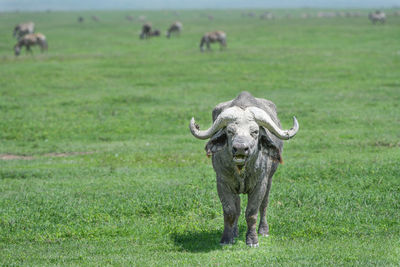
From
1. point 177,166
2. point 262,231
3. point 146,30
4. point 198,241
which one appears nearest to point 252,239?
point 262,231

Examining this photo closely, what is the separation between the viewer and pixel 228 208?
9.77m

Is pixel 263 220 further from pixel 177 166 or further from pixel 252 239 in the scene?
pixel 177 166

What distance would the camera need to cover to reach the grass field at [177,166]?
33.3ft

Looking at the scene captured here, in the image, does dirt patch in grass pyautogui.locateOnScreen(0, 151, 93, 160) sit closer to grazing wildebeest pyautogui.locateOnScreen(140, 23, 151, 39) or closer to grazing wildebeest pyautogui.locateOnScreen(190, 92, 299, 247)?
grazing wildebeest pyautogui.locateOnScreen(190, 92, 299, 247)

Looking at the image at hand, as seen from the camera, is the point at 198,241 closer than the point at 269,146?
No

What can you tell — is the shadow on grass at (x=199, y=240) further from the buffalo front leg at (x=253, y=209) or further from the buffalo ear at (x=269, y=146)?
the buffalo ear at (x=269, y=146)

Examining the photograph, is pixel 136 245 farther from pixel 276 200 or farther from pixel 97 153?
pixel 97 153

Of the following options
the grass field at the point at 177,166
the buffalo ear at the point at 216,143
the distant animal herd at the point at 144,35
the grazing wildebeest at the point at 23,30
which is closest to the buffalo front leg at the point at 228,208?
the grass field at the point at 177,166

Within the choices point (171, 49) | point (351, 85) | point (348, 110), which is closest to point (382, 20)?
point (171, 49)

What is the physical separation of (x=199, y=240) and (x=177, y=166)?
576 centimetres

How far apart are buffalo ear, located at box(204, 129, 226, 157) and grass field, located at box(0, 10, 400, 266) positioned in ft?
5.69

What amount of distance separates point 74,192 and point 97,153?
189 inches

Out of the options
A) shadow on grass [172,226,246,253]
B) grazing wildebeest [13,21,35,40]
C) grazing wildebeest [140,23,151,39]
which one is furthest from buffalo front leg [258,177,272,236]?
grazing wildebeest [13,21,35,40]

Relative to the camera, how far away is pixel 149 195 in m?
12.8
